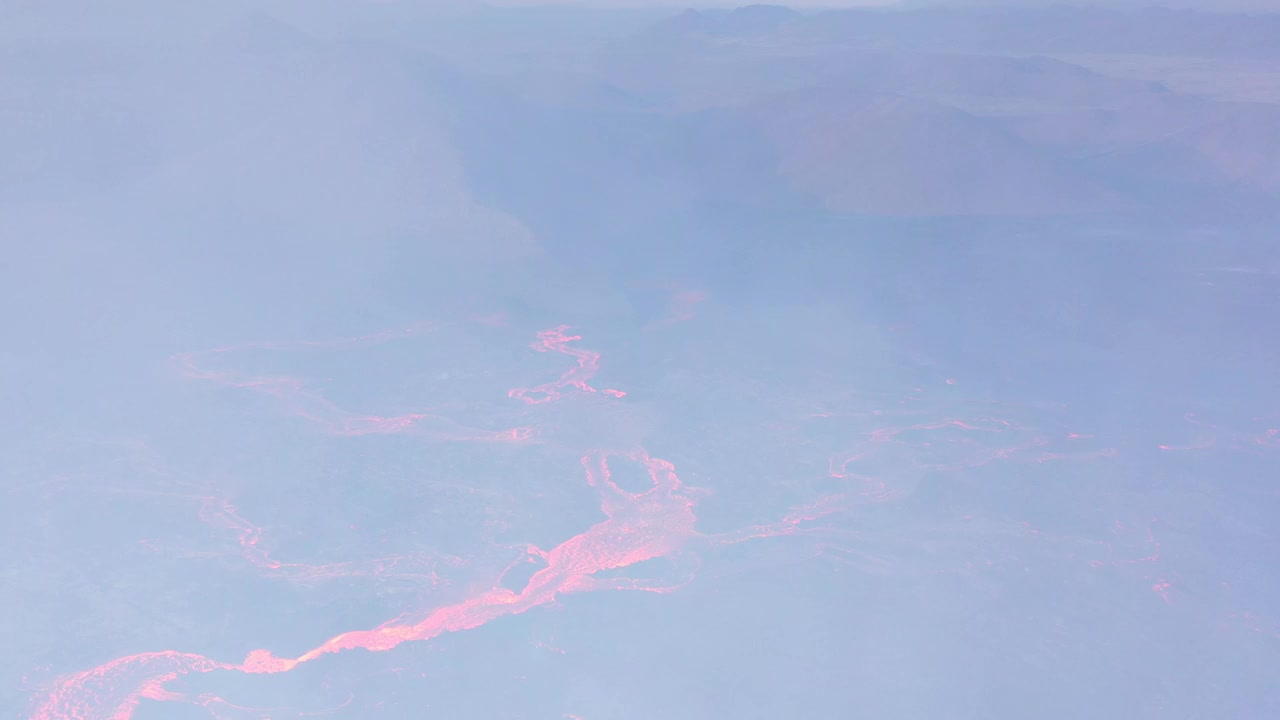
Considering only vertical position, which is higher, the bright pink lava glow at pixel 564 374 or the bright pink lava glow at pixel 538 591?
the bright pink lava glow at pixel 564 374

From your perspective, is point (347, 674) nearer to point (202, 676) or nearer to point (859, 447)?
point (202, 676)

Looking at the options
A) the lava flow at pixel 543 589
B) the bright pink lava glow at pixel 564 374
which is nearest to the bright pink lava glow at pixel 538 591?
the lava flow at pixel 543 589

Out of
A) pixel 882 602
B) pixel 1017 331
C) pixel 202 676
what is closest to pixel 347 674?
pixel 202 676

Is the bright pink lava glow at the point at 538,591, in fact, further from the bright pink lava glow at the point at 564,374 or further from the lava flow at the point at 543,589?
the bright pink lava glow at the point at 564,374

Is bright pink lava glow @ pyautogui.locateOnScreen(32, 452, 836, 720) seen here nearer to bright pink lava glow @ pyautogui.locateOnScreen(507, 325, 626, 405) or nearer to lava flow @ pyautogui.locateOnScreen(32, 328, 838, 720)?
lava flow @ pyautogui.locateOnScreen(32, 328, 838, 720)

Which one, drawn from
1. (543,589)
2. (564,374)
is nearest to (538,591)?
(543,589)

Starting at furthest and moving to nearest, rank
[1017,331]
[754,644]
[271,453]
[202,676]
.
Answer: [1017,331]
[271,453]
[754,644]
[202,676]

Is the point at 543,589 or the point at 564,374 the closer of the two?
the point at 543,589

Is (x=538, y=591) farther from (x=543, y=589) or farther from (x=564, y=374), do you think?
(x=564, y=374)
